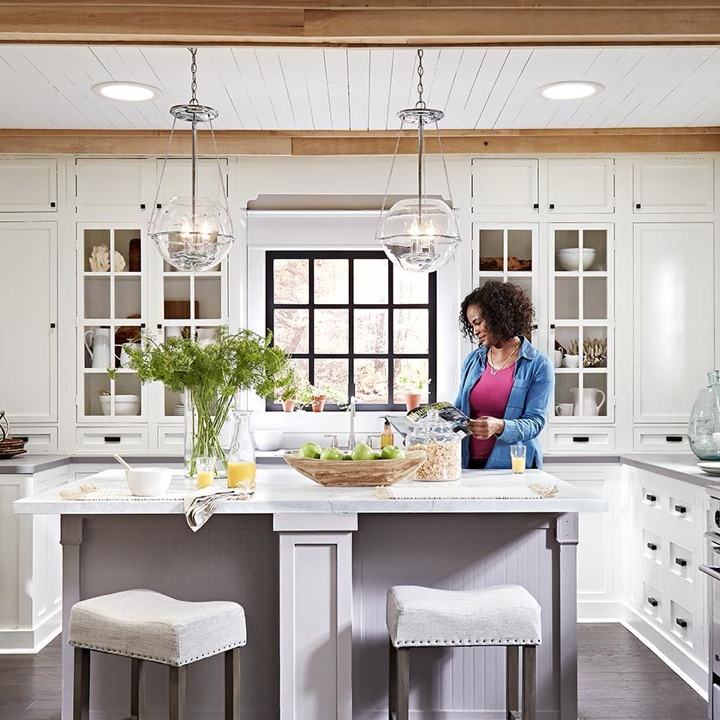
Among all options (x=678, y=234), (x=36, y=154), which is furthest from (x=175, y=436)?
(x=678, y=234)

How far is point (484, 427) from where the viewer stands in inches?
137

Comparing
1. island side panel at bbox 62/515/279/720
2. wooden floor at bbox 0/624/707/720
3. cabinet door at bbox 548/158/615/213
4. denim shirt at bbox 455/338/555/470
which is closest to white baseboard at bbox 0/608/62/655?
wooden floor at bbox 0/624/707/720

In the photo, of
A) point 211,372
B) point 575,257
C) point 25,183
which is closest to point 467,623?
point 211,372

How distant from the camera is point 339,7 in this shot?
9.91 ft

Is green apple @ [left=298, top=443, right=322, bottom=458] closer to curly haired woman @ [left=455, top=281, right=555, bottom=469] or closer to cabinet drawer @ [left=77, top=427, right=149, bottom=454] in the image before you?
curly haired woman @ [left=455, top=281, right=555, bottom=469]

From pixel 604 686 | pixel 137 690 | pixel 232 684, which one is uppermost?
pixel 232 684

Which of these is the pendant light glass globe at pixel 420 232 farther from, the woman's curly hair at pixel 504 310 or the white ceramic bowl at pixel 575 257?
the white ceramic bowl at pixel 575 257

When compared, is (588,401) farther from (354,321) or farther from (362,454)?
(362,454)

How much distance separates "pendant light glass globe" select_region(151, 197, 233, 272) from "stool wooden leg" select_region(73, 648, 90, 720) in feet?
4.67

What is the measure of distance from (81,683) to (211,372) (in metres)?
1.06

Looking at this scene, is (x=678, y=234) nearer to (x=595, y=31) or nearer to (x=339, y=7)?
(x=595, y=31)

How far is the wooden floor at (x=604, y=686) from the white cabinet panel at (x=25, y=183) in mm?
2237

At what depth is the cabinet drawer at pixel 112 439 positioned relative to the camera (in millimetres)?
4754

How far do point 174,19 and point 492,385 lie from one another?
6.37 ft
